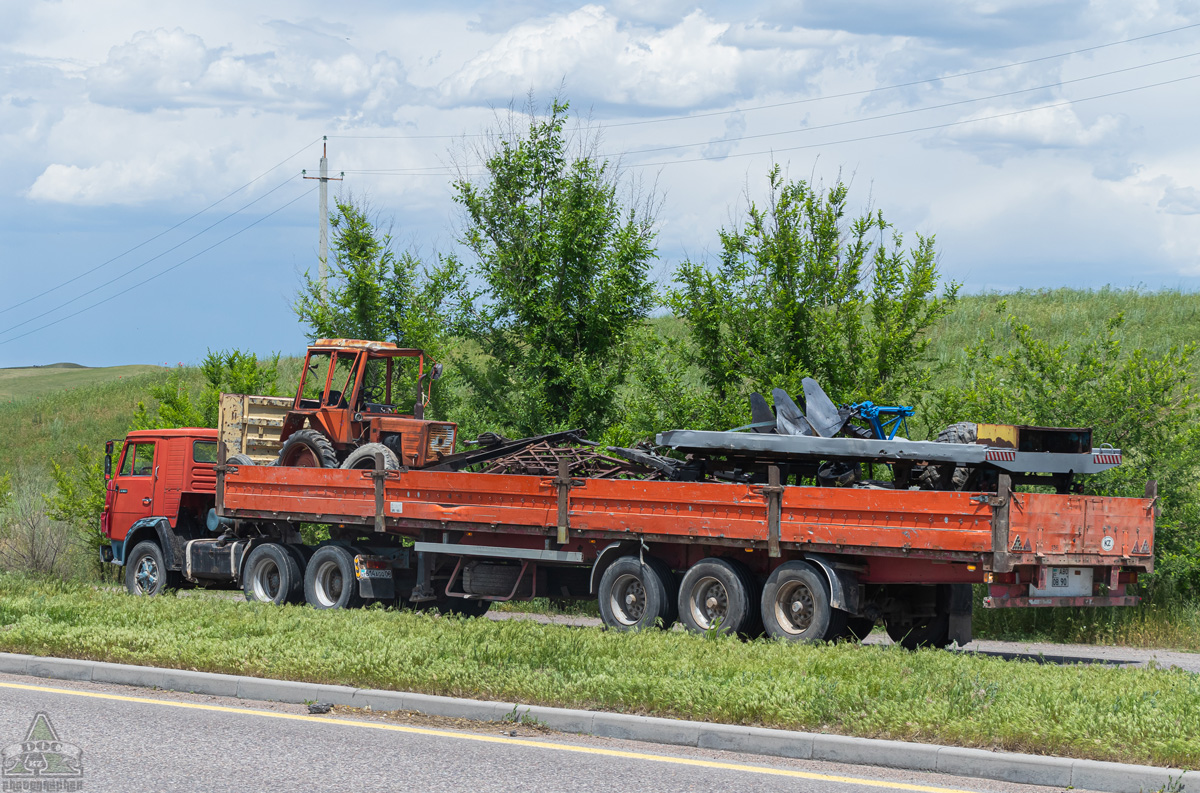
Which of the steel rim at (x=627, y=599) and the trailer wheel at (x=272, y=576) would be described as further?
the trailer wheel at (x=272, y=576)

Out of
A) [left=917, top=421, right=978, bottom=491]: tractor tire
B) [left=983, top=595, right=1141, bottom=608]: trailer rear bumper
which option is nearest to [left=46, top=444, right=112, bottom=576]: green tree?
[left=917, top=421, right=978, bottom=491]: tractor tire

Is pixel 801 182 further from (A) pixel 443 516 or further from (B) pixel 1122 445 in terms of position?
(A) pixel 443 516

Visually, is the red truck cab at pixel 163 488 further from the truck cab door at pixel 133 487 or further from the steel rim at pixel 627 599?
the steel rim at pixel 627 599

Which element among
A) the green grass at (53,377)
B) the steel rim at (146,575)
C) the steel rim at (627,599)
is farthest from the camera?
the green grass at (53,377)

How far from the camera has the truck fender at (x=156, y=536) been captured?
1762 cm

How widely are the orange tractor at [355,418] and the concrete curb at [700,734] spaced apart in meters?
5.57

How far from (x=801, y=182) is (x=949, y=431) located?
621 centimetres

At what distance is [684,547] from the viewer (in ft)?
43.2

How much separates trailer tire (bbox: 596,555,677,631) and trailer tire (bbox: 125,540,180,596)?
24.4 feet

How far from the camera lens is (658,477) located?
46.3 feet

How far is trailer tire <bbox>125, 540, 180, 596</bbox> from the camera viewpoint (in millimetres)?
17703

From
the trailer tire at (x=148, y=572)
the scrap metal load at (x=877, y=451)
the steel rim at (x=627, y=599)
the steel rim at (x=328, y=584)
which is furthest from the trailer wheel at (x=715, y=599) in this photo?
the trailer tire at (x=148, y=572)

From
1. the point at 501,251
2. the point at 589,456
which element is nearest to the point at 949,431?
the point at 589,456

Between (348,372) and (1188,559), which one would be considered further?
(348,372)
